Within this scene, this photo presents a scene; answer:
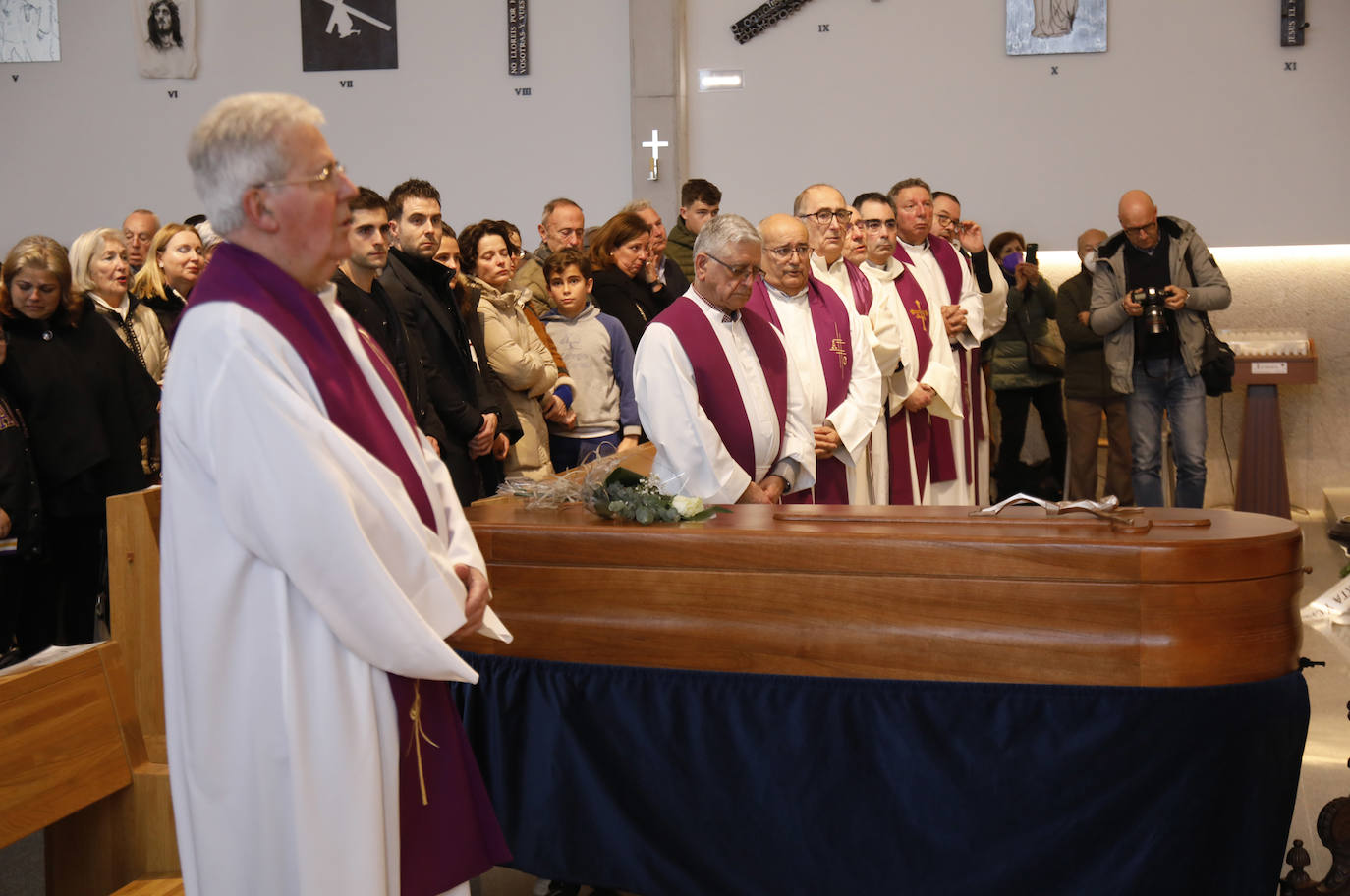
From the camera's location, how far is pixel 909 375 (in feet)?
19.9

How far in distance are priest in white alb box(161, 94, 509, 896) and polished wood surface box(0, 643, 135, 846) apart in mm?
405

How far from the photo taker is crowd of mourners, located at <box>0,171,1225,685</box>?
4449 millimetres

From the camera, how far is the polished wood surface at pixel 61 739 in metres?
2.29

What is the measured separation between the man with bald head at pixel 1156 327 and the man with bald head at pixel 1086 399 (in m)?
1.06

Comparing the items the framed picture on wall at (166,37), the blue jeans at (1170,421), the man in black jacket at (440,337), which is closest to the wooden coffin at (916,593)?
the man in black jacket at (440,337)

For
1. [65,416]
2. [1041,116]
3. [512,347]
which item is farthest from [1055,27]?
[65,416]

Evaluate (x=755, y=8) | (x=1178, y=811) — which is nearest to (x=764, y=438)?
(x=1178, y=811)

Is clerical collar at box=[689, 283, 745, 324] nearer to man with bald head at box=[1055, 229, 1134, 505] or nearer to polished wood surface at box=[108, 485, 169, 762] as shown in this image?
polished wood surface at box=[108, 485, 169, 762]

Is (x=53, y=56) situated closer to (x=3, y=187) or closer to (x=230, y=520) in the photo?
(x=3, y=187)

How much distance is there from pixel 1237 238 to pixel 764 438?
661cm

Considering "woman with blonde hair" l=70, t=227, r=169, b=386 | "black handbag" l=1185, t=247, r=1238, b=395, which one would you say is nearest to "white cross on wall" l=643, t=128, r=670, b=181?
"black handbag" l=1185, t=247, r=1238, b=395

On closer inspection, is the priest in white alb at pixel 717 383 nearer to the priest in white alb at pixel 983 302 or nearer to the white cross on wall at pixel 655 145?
the priest in white alb at pixel 983 302

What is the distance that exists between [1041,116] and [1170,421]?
3296mm

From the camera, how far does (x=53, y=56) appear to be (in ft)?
33.7
